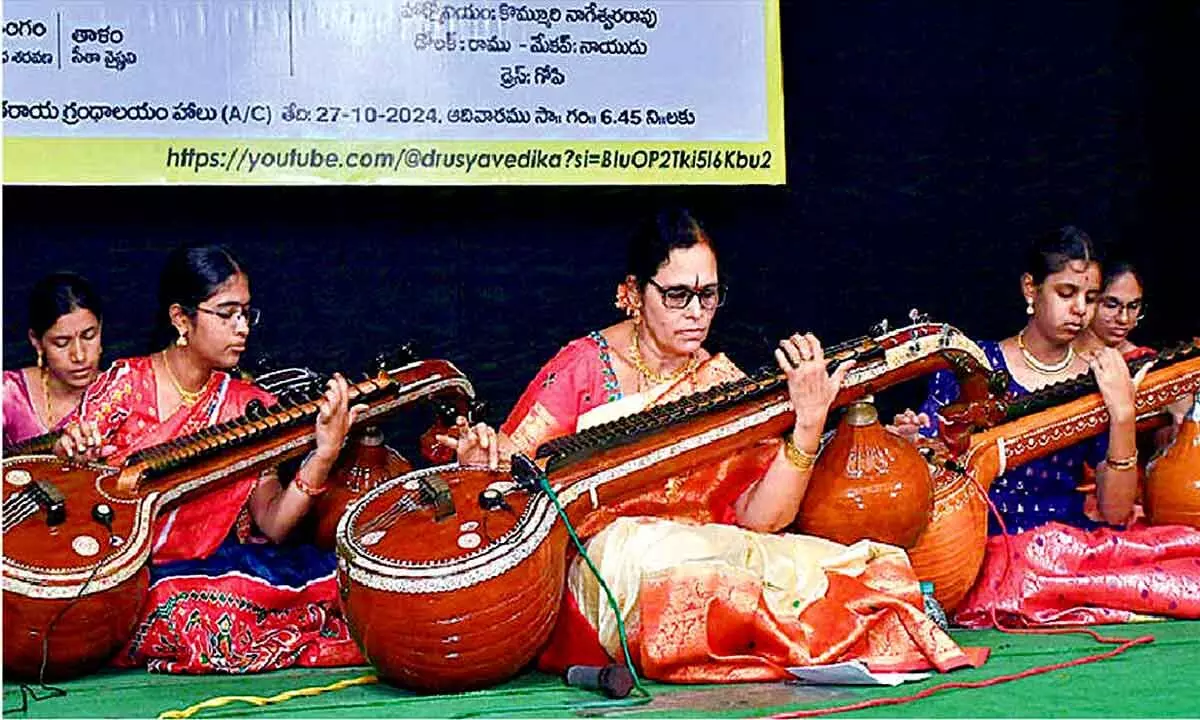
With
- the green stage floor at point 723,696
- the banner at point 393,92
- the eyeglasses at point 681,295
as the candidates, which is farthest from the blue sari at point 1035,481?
the banner at point 393,92

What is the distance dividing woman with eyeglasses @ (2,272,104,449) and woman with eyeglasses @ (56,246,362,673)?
0.21m

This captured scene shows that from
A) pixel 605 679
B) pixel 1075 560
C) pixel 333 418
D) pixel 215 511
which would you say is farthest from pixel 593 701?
pixel 1075 560

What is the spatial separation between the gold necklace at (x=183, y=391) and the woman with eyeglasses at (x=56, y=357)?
0.96ft

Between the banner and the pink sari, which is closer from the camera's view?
the pink sari

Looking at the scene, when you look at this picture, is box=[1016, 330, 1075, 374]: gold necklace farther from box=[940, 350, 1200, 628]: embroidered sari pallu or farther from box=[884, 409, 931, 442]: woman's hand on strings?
box=[884, 409, 931, 442]: woman's hand on strings

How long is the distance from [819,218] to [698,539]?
2.26m

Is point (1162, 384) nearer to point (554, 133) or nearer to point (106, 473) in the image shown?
point (554, 133)

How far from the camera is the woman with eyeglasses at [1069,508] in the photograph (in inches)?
159

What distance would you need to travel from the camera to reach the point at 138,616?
370cm

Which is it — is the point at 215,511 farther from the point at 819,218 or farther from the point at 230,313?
the point at 819,218

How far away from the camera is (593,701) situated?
10.6ft

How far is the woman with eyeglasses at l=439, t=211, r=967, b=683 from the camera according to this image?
134 inches

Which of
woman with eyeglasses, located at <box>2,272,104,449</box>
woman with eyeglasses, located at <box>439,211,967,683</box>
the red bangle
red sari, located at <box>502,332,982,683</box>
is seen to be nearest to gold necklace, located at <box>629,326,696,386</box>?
woman with eyeglasses, located at <box>439,211,967,683</box>

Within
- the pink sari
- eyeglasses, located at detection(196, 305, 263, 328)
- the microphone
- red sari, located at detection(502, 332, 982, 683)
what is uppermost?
eyeglasses, located at detection(196, 305, 263, 328)
